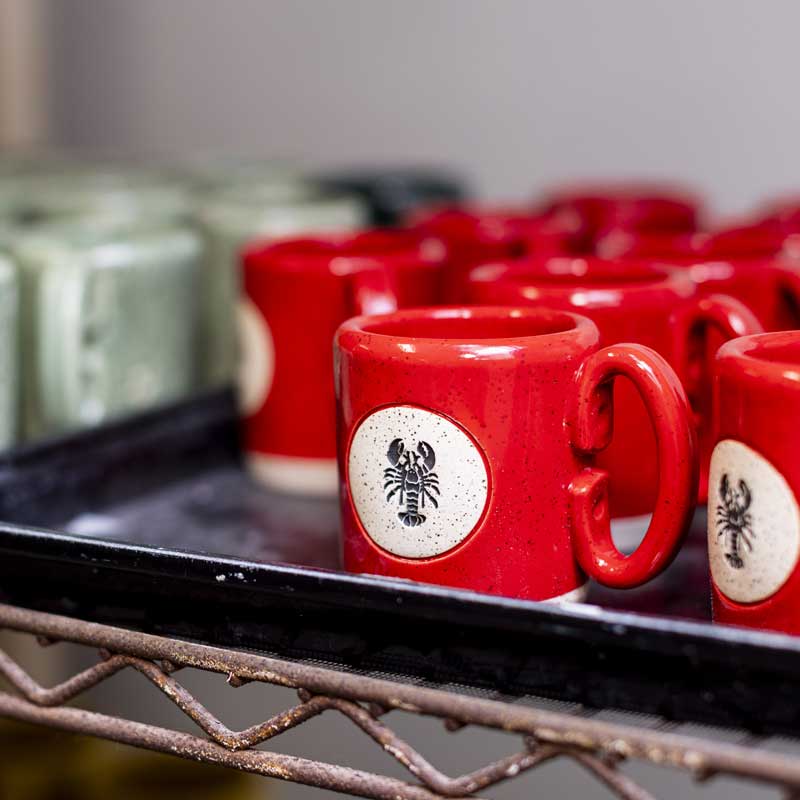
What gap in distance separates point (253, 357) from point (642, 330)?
0.77 ft

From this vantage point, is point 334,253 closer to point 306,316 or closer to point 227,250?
point 306,316

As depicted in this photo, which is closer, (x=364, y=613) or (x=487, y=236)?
(x=364, y=613)

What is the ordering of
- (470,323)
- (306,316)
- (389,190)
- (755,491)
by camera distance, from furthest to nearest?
(389,190) → (306,316) → (470,323) → (755,491)

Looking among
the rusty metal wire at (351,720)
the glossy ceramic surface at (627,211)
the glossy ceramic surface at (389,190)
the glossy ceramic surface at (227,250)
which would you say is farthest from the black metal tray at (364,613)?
the glossy ceramic surface at (389,190)

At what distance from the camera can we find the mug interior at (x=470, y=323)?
52 centimetres

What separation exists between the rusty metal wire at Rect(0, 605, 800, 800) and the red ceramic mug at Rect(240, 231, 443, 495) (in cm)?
21

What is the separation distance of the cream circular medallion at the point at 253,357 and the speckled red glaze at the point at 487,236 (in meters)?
0.10

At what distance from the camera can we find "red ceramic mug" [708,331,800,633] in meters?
0.41

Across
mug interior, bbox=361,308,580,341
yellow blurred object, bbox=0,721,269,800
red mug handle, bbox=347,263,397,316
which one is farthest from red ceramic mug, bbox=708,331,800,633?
yellow blurred object, bbox=0,721,269,800

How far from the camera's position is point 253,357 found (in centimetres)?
71

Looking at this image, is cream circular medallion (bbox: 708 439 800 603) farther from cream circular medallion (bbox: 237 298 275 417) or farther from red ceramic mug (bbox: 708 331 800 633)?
cream circular medallion (bbox: 237 298 275 417)

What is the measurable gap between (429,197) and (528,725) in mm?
929

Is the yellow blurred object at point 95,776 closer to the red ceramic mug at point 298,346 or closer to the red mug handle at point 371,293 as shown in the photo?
the red ceramic mug at point 298,346

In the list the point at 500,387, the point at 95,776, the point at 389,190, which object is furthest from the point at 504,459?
the point at 95,776
